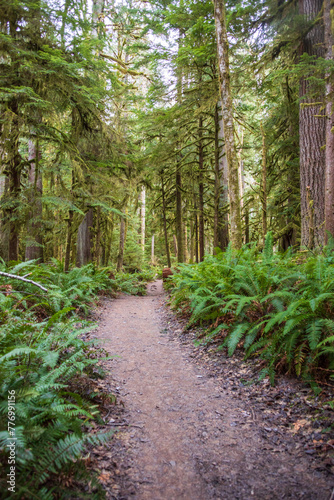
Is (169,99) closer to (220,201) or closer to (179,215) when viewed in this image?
(220,201)

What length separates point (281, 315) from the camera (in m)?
3.30

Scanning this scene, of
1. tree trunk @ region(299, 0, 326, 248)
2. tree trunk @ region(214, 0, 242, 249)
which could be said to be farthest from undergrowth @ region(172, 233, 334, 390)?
tree trunk @ region(299, 0, 326, 248)

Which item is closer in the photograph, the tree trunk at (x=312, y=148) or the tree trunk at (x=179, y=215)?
the tree trunk at (x=312, y=148)

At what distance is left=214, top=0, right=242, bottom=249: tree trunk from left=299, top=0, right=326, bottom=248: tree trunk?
178cm

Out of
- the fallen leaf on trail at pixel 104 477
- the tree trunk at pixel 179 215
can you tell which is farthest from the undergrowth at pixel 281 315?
the tree trunk at pixel 179 215

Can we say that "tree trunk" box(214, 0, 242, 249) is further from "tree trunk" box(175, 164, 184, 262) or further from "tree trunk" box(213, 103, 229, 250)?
"tree trunk" box(175, 164, 184, 262)

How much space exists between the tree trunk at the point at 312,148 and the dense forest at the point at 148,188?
3cm

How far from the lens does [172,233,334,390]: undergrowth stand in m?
3.07

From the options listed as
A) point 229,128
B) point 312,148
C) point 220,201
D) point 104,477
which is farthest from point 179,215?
point 104,477

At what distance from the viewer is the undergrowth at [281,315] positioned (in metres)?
3.07

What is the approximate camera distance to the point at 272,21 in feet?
26.6

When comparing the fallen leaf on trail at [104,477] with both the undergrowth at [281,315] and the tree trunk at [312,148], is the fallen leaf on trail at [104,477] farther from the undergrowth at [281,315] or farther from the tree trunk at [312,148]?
the tree trunk at [312,148]

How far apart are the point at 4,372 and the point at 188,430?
1.83 meters

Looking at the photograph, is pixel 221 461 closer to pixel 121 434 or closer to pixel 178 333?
pixel 121 434
